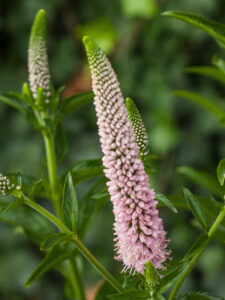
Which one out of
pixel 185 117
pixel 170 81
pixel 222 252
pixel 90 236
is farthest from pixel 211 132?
pixel 90 236

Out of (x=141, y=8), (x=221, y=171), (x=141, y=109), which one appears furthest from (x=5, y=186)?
(x=141, y=109)

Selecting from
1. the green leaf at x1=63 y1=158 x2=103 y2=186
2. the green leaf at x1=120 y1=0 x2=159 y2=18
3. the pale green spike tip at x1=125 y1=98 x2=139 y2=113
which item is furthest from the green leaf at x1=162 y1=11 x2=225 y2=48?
the green leaf at x1=120 y1=0 x2=159 y2=18

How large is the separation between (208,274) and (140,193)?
1639mm

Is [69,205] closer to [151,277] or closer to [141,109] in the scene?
[151,277]

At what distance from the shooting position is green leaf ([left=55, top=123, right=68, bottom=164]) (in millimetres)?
952

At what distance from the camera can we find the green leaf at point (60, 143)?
95cm

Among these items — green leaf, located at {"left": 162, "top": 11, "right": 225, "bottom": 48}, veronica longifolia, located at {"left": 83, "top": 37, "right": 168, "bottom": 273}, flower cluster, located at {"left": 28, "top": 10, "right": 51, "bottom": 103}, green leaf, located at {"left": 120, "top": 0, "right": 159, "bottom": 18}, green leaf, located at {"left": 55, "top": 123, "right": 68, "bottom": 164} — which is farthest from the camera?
green leaf, located at {"left": 120, "top": 0, "right": 159, "bottom": 18}

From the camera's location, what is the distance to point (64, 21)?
2461 millimetres

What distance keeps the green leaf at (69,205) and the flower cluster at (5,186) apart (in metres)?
0.08

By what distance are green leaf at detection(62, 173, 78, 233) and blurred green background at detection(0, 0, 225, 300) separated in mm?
1494

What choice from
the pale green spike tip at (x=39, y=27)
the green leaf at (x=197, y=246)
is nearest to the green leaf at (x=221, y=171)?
the green leaf at (x=197, y=246)

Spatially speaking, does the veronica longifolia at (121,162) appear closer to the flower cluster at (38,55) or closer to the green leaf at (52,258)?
the green leaf at (52,258)

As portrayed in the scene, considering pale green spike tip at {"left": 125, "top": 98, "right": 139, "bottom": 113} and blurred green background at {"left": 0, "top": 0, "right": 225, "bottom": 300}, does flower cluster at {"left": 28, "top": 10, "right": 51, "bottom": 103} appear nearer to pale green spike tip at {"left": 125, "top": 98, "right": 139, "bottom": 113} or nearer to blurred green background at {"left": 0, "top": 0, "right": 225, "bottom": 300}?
pale green spike tip at {"left": 125, "top": 98, "right": 139, "bottom": 113}

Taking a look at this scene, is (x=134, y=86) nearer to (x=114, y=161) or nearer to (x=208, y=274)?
(x=208, y=274)
